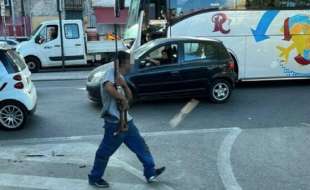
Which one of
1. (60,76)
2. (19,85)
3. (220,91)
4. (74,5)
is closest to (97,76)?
(19,85)

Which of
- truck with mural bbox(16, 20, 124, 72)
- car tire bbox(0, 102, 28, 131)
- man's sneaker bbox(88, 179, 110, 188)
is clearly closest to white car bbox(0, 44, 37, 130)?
car tire bbox(0, 102, 28, 131)

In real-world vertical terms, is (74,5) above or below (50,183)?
above

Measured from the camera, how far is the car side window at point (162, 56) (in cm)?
1073

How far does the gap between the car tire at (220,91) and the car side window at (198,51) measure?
0.64 meters

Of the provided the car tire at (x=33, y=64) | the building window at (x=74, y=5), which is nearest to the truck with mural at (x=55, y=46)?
the car tire at (x=33, y=64)

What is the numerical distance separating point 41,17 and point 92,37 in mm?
15218

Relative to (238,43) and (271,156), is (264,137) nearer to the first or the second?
(271,156)

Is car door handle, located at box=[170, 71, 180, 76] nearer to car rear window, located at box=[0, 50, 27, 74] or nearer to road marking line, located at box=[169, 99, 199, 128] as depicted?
road marking line, located at box=[169, 99, 199, 128]

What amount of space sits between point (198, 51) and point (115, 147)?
19.9 feet

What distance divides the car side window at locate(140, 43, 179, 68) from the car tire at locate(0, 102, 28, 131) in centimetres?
316

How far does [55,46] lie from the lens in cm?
1892

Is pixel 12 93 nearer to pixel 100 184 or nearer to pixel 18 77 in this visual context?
pixel 18 77

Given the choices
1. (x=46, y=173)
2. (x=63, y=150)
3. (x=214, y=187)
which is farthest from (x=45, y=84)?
(x=214, y=187)

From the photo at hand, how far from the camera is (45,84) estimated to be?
50.0 feet
